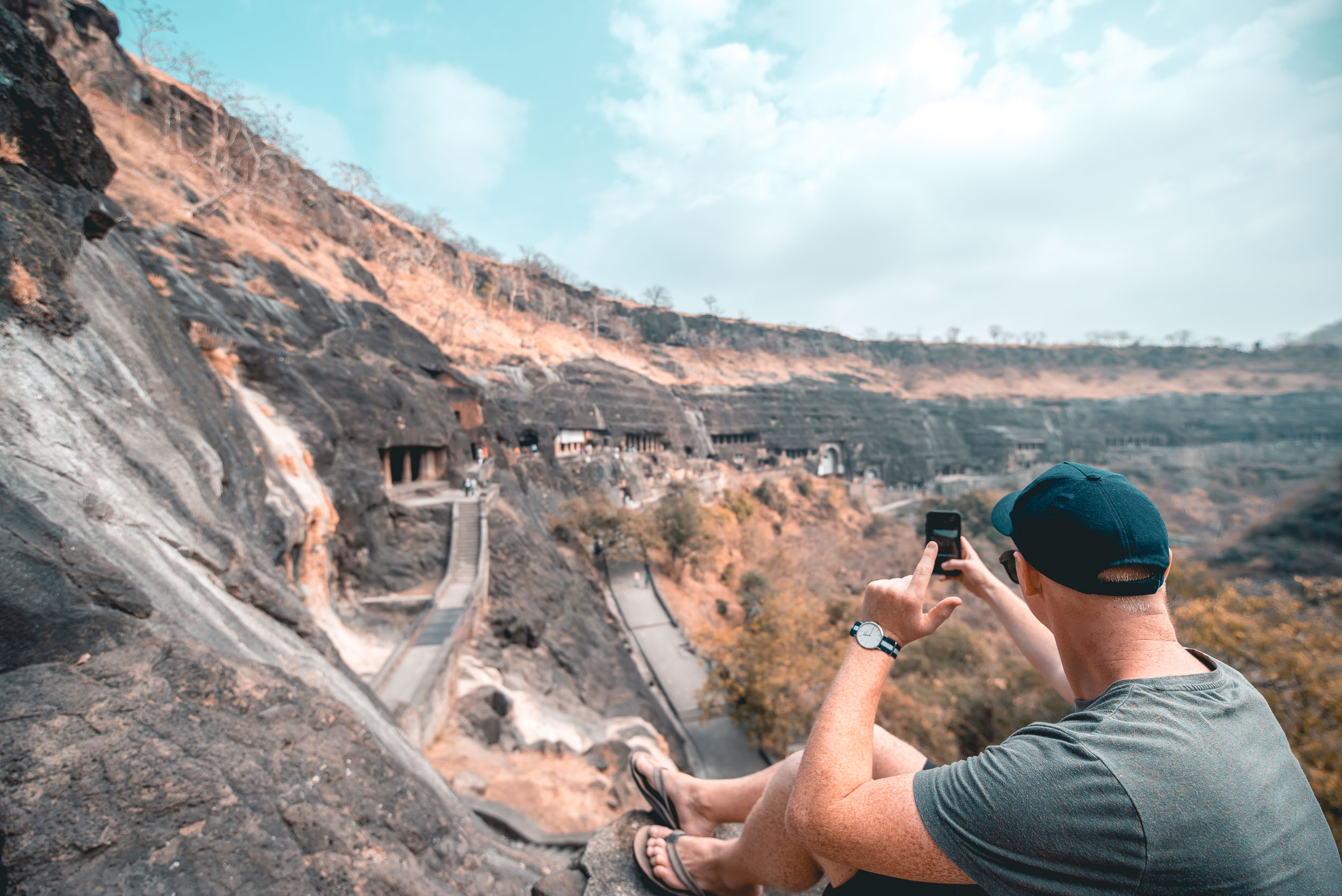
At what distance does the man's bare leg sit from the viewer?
1.96 metres

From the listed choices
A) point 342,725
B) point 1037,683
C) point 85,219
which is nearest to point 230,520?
point 342,725

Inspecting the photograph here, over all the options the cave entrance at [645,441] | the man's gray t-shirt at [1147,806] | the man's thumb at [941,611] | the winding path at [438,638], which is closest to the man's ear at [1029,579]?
the man's thumb at [941,611]

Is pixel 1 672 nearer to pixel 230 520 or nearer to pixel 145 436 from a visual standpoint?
pixel 145 436

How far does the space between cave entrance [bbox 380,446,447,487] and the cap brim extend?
57.3ft

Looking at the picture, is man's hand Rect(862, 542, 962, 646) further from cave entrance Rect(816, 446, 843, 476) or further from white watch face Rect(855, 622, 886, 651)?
cave entrance Rect(816, 446, 843, 476)

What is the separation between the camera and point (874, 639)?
146 centimetres

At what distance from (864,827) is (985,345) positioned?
9092 cm

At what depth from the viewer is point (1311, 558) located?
25.8m

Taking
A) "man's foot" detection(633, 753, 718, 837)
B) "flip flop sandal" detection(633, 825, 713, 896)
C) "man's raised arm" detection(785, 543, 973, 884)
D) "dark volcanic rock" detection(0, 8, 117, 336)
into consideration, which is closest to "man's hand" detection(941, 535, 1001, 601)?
"man's raised arm" detection(785, 543, 973, 884)

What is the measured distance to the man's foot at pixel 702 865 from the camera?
2.24m

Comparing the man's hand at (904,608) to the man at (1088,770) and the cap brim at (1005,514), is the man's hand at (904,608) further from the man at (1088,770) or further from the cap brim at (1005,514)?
the cap brim at (1005,514)

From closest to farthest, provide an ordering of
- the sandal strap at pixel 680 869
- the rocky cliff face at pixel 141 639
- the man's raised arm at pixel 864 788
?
the man's raised arm at pixel 864 788
the rocky cliff face at pixel 141 639
the sandal strap at pixel 680 869

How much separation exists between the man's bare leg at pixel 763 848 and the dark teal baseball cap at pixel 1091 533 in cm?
92

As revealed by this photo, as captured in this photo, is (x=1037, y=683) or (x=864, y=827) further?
(x=1037, y=683)
